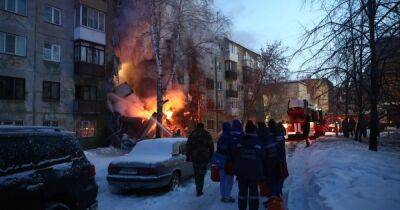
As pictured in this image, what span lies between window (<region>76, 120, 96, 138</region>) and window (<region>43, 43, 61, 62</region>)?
481cm

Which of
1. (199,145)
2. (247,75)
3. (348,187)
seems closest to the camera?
(348,187)

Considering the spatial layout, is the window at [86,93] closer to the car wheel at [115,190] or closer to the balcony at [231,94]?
the car wheel at [115,190]

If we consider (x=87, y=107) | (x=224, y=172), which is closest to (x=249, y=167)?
(x=224, y=172)

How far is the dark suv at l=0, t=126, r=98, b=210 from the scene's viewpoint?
598 centimetres

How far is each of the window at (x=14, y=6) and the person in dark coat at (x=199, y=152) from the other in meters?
19.8

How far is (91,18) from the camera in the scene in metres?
32.9

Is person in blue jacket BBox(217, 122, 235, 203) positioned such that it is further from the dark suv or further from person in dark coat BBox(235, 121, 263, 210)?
the dark suv

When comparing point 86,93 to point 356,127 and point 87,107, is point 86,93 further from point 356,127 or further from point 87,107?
point 356,127

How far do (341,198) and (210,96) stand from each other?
46.1m

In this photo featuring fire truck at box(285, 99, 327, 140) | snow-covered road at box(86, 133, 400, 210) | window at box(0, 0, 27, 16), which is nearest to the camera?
snow-covered road at box(86, 133, 400, 210)

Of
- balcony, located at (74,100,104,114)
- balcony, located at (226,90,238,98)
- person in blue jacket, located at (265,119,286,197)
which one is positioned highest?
balcony, located at (226,90,238,98)

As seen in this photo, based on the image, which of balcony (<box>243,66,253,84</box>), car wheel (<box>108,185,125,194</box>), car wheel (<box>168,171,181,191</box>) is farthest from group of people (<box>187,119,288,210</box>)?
balcony (<box>243,66,253,84</box>)

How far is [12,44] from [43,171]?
2317 cm

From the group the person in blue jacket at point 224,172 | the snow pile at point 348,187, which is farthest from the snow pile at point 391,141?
the person in blue jacket at point 224,172
